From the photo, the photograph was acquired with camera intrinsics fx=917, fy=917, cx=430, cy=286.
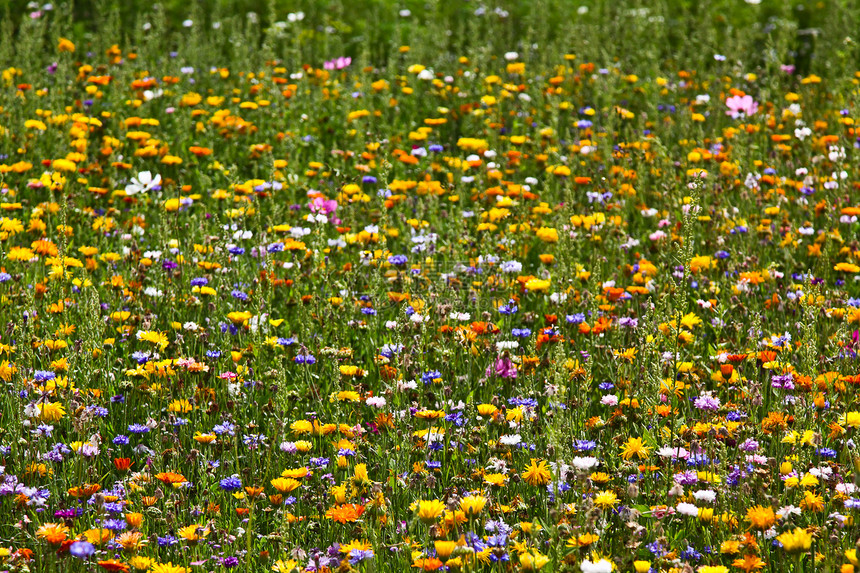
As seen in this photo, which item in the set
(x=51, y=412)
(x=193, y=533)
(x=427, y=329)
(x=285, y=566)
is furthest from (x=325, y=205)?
(x=285, y=566)

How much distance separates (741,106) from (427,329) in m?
3.45

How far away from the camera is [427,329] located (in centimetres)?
373

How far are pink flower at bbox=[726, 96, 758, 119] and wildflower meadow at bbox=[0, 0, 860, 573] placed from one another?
0.16 m

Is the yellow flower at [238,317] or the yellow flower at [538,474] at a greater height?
the yellow flower at [238,317]

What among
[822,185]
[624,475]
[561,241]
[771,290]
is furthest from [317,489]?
[822,185]

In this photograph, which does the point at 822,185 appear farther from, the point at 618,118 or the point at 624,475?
the point at 624,475

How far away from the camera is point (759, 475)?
2.45 metres

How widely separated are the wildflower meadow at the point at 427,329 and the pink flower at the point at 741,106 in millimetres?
162

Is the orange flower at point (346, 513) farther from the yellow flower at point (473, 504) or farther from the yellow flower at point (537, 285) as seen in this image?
the yellow flower at point (537, 285)

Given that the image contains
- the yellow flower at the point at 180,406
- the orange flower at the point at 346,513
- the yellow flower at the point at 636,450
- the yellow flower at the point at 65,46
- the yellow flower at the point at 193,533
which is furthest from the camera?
the yellow flower at the point at 65,46

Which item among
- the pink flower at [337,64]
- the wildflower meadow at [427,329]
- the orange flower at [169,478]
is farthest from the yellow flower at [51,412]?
the pink flower at [337,64]

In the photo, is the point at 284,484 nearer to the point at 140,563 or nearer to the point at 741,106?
the point at 140,563

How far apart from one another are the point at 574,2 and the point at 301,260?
8706 millimetres

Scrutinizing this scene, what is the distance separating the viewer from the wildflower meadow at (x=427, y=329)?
97.3 inches
